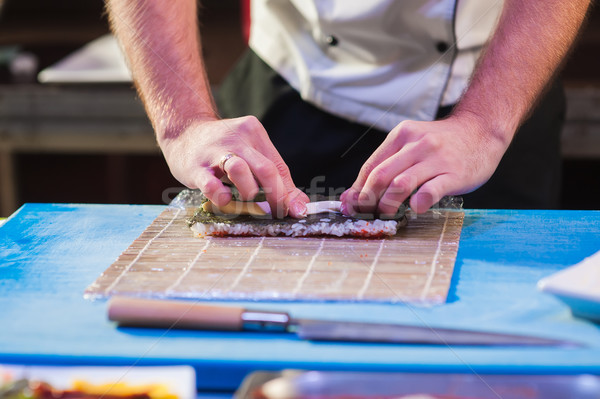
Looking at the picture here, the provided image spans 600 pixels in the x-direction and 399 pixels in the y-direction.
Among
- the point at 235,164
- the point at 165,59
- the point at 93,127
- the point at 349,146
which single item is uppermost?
the point at 165,59

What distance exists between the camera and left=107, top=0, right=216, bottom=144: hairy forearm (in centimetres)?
139

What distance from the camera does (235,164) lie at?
3.62 feet

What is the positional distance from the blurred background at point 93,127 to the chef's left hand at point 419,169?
3.84 ft

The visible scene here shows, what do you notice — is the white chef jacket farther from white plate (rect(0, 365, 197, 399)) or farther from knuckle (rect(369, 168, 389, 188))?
white plate (rect(0, 365, 197, 399))

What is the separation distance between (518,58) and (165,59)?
701mm

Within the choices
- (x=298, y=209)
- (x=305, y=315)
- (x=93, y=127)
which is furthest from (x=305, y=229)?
(x=93, y=127)

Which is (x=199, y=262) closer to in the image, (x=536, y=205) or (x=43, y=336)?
(x=43, y=336)

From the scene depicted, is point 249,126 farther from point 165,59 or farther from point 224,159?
point 165,59

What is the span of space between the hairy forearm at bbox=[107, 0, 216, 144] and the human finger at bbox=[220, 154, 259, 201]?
0.90ft

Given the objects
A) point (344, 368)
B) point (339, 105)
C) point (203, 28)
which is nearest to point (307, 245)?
point (344, 368)

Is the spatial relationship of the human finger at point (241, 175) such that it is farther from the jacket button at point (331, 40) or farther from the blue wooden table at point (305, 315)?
the jacket button at point (331, 40)

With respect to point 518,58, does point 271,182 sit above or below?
below

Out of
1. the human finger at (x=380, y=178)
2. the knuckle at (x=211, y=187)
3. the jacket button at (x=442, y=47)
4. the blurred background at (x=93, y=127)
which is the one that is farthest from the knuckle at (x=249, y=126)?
the blurred background at (x=93, y=127)

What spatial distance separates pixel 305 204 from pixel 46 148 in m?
1.63
